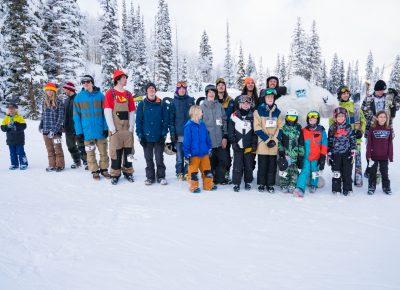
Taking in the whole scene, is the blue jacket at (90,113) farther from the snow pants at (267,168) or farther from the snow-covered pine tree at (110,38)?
the snow-covered pine tree at (110,38)

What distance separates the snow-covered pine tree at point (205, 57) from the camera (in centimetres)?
5241

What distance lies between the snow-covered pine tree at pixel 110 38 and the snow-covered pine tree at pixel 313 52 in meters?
28.6

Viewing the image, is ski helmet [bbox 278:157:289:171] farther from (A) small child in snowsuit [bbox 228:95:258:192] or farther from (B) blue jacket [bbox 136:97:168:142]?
(B) blue jacket [bbox 136:97:168:142]

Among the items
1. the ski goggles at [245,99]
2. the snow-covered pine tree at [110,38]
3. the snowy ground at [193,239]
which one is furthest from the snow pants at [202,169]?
the snow-covered pine tree at [110,38]

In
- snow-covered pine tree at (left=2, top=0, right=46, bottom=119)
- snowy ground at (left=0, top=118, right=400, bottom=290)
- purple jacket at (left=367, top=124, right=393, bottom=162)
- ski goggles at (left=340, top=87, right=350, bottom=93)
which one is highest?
snow-covered pine tree at (left=2, top=0, right=46, bottom=119)

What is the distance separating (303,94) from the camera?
6.13 meters

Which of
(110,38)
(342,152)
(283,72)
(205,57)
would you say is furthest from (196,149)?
(283,72)

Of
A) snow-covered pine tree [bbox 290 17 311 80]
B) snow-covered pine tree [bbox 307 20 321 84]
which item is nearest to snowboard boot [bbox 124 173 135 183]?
snow-covered pine tree [bbox 290 17 311 80]

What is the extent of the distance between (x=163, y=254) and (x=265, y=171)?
10.8 feet

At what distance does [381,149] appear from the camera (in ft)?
19.2

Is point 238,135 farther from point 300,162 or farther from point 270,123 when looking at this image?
point 300,162

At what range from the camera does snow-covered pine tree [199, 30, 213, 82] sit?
5241 cm

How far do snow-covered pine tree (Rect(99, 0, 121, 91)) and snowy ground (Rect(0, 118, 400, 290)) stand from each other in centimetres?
2543

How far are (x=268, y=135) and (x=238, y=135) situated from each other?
24.6 inches
